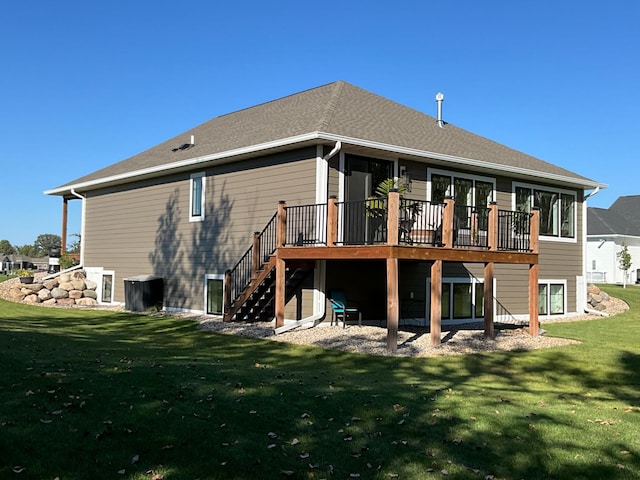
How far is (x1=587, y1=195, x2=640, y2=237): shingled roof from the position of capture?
43.9 meters

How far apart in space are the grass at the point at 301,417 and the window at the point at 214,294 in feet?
20.1

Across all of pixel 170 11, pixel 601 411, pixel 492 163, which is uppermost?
pixel 170 11

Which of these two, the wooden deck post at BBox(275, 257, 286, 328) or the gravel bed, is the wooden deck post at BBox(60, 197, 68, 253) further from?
the wooden deck post at BBox(275, 257, 286, 328)

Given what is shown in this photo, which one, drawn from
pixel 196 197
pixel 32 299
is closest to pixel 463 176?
pixel 196 197

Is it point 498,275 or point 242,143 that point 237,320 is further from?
point 498,275

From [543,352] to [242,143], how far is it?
28.9ft

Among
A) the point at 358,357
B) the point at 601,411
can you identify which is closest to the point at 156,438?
the point at 601,411

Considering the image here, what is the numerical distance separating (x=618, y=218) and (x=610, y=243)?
3.82 metres

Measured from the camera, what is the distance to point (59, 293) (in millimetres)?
20672

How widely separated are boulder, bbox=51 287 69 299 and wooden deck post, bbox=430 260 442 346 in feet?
47.4

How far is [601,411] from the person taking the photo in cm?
669

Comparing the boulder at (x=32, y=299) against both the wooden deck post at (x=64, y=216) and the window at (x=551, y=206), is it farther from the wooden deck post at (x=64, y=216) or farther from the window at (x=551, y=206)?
the window at (x=551, y=206)

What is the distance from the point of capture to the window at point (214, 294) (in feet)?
53.0

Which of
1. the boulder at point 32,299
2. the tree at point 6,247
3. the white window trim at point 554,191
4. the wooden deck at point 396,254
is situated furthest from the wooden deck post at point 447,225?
the tree at point 6,247
